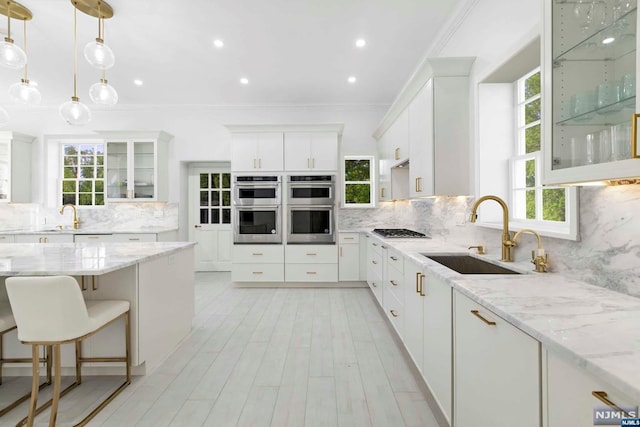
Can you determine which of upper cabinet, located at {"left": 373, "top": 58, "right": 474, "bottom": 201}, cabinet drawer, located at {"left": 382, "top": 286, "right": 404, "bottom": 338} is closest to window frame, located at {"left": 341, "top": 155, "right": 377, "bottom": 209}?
cabinet drawer, located at {"left": 382, "top": 286, "right": 404, "bottom": 338}

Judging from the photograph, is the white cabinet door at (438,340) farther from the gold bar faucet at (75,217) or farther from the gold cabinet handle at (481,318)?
the gold bar faucet at (75,217)

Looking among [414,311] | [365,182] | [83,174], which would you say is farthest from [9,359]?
[365,182]

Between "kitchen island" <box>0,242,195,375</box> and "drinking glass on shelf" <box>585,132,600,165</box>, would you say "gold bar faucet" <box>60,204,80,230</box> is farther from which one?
"drinking glass on shelf" <box>585,132,600,165</box>

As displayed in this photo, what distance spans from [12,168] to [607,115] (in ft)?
23.6

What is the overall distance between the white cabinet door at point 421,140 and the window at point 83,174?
17.9ft

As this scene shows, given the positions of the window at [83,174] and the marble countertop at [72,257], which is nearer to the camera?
the marble countertop at [72,257]

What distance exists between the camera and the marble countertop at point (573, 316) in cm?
68

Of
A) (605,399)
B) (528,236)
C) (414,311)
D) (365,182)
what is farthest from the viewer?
(365,182)

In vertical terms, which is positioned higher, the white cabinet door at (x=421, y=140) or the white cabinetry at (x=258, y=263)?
the white cabinet door at (x=421, y=140)

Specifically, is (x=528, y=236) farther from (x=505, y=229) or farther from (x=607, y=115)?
(x=607, y=115)

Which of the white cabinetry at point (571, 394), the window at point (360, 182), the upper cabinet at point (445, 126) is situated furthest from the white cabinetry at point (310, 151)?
the white cabinetry at point (571, 394)

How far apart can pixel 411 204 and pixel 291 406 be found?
3093 millimetres

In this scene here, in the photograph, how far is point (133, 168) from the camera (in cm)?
502

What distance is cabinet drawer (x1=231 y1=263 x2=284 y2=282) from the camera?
4574 mm
